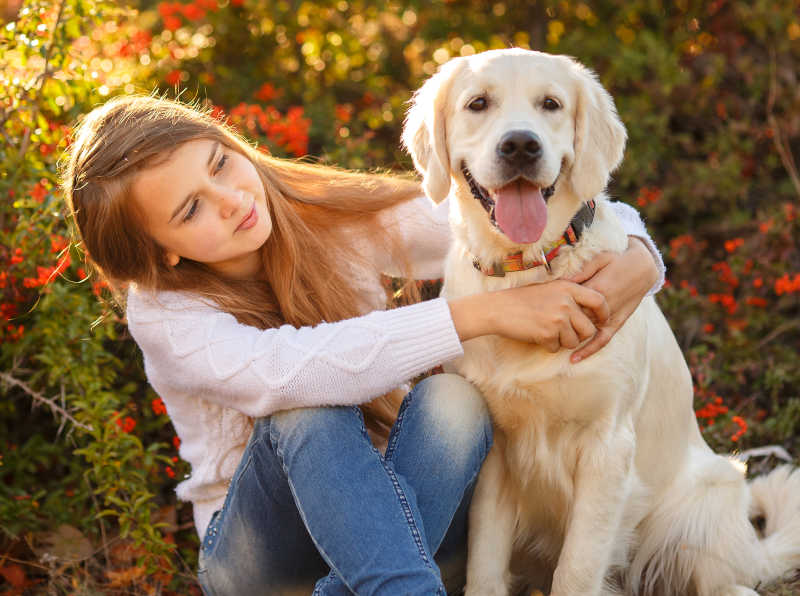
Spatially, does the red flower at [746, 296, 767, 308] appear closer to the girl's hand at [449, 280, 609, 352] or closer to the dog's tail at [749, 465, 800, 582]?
the dog's tail at [749, 465, 800, 582]

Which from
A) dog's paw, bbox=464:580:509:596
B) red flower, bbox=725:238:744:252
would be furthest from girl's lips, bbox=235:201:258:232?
red flower, bbox=725:238:744:252

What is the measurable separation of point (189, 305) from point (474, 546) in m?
0.93

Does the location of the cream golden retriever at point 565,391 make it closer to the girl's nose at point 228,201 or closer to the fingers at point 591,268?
the fingers at point 591,268

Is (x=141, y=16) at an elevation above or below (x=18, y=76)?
below

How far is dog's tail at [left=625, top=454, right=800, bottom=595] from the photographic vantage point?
2277mm

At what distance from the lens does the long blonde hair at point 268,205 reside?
2119 mm

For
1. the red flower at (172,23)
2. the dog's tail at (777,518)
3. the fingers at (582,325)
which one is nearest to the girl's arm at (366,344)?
the fingers at (582,325)

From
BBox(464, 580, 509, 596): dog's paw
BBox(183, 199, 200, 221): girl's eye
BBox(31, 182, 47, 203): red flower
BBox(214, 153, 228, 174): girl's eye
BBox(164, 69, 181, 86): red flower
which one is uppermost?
BBox(214, 153, 228, 174): girl's eye

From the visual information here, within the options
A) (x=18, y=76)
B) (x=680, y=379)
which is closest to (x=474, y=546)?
(x=680, y=379)

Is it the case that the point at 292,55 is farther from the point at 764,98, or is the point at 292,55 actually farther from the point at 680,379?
the point at 680,379

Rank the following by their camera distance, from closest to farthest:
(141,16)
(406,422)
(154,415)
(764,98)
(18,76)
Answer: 1. (406,422)
2. (18,76)
3. (154,415)
4. (764,98)
5. (141,16)

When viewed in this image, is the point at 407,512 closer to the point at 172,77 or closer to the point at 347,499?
the point at 347,499

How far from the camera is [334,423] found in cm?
197

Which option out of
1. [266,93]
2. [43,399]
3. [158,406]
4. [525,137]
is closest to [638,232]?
[525,137]
